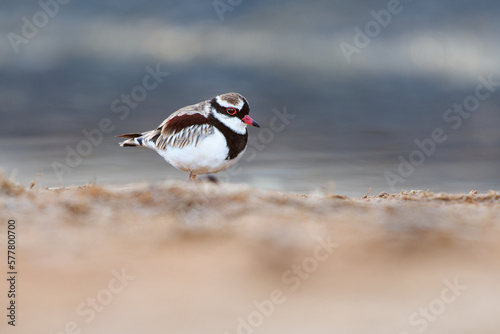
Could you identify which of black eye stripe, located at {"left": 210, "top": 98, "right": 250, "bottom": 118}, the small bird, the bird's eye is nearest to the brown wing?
the small bird

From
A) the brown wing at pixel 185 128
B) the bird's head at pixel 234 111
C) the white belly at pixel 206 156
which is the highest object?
the bird's head at pixel 234 111

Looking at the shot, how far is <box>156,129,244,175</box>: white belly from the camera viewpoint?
25.3 ft

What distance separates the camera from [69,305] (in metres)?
4.52

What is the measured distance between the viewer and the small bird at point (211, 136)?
7.74m

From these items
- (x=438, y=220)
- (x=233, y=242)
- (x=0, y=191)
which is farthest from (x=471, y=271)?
(x=0, y=191)

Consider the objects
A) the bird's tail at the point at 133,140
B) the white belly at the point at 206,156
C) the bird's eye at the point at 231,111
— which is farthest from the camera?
the bird's tail at the point at 133,140

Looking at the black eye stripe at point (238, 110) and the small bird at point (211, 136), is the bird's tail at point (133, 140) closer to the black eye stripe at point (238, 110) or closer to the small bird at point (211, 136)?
the small bird at point (211, 136)

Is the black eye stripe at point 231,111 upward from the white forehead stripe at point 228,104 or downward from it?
downward

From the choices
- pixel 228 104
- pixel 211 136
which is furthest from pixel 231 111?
pixel 211 136

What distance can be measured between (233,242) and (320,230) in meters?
0.87

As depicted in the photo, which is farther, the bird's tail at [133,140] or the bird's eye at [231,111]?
the bird's tail at [133,140]

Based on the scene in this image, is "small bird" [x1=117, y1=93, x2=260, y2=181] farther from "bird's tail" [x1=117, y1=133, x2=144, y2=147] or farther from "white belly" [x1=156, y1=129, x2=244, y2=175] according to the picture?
"bird's tail" [x1=117, y1=133, x2=144, y2=147]

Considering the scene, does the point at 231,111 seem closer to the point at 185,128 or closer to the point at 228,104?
the point at 228,104

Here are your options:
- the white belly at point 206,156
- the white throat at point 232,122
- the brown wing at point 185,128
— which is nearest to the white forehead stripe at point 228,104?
the white throat at point 232,122
